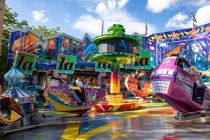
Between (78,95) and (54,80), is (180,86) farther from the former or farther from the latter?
(54,80)

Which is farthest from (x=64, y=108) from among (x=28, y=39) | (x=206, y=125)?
(x=28, y=39)

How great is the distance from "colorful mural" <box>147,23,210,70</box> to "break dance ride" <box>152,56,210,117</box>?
53.0ft

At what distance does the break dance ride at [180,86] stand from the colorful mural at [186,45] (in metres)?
16.2

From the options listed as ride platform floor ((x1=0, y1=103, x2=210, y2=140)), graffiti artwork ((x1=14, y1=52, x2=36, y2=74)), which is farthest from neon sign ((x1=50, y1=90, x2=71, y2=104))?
graffiti artwork ((x1=14, y1=52, x2=36, y2=74))

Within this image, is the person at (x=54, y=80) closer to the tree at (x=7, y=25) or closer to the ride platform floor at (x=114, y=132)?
the ride platform floor at (x=114, y=132)

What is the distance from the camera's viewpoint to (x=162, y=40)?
90.0 feet

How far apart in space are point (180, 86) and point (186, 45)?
63.5ft

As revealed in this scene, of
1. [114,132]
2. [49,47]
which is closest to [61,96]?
[114,132]

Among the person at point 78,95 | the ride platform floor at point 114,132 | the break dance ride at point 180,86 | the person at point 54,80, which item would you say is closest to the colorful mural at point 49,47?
the person at point 78,95

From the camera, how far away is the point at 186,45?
25.8 m

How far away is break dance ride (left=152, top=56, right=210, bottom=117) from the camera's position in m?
7.45

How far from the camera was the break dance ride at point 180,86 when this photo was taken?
24.5 ft

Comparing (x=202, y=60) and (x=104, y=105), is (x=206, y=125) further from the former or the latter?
(x=202, y=60)

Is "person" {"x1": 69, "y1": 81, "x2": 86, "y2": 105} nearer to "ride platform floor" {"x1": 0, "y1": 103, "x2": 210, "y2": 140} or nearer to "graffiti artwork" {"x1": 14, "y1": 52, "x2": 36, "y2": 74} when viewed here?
"ride platform floor" {"x1": 0, "y1": 103, "x2": 210, "y2": 140}
